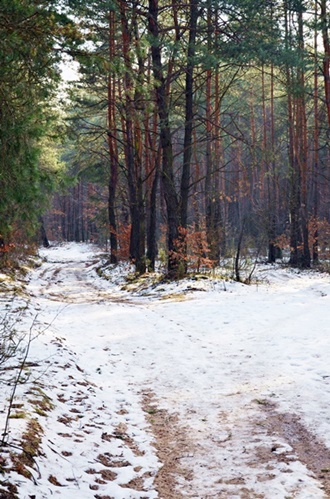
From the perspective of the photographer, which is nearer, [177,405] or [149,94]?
[177,405]

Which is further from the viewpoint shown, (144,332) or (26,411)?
(144,332)

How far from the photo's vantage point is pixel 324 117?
83.1 feet

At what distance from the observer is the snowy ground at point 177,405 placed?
3.60 meters

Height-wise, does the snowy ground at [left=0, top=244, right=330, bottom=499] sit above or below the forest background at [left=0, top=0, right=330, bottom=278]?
below

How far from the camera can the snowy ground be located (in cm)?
360

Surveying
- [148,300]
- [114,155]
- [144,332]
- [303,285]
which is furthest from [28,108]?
[114,155]

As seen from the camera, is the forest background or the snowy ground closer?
the snowy ground

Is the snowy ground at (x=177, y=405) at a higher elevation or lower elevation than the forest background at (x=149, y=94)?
lower

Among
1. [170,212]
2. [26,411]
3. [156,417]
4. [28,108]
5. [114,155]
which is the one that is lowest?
[156,417]

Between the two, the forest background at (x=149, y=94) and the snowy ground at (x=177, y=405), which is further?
the forest background at (x=149, y=94)

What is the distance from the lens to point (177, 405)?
543 cm

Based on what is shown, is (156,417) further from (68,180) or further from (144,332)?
(68,180)

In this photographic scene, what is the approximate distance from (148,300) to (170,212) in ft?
13.3

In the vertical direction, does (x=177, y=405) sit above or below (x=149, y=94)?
below
